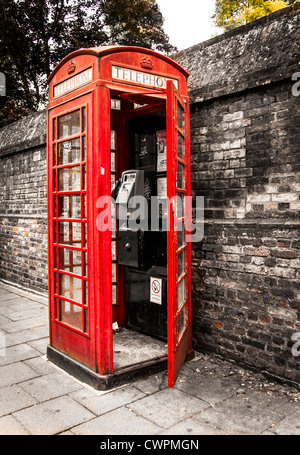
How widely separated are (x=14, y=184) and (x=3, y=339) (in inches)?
163

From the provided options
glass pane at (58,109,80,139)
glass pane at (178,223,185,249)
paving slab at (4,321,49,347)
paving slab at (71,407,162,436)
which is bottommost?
paving slab at (4,321,49,347)

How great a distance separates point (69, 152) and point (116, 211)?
835mm

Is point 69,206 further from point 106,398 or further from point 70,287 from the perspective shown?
point 106,398

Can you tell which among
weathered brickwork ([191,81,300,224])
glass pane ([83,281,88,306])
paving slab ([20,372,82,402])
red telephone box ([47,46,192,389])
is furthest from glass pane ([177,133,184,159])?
paving slab ([20,372,82,402])

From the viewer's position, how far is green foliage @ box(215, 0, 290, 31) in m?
14.0

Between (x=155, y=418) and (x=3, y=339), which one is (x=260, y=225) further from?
(x=3, y=339)

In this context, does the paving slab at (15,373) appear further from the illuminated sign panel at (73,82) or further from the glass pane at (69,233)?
the illuminated sign panel at (73,82)

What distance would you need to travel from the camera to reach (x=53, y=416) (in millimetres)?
3035

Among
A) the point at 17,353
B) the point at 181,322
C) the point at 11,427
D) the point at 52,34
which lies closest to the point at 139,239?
the point at 181,322

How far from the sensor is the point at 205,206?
161 inches

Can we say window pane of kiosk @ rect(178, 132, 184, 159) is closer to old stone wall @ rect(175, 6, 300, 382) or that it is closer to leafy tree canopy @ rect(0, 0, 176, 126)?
old stone wall @ rect(175, 6, 300, 382)

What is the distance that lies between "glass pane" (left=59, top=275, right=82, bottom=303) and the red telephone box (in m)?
0.01

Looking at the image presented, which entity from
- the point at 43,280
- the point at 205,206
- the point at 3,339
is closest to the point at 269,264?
the point at 205,206

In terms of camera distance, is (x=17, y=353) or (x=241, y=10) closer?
(x=17, y=353)
